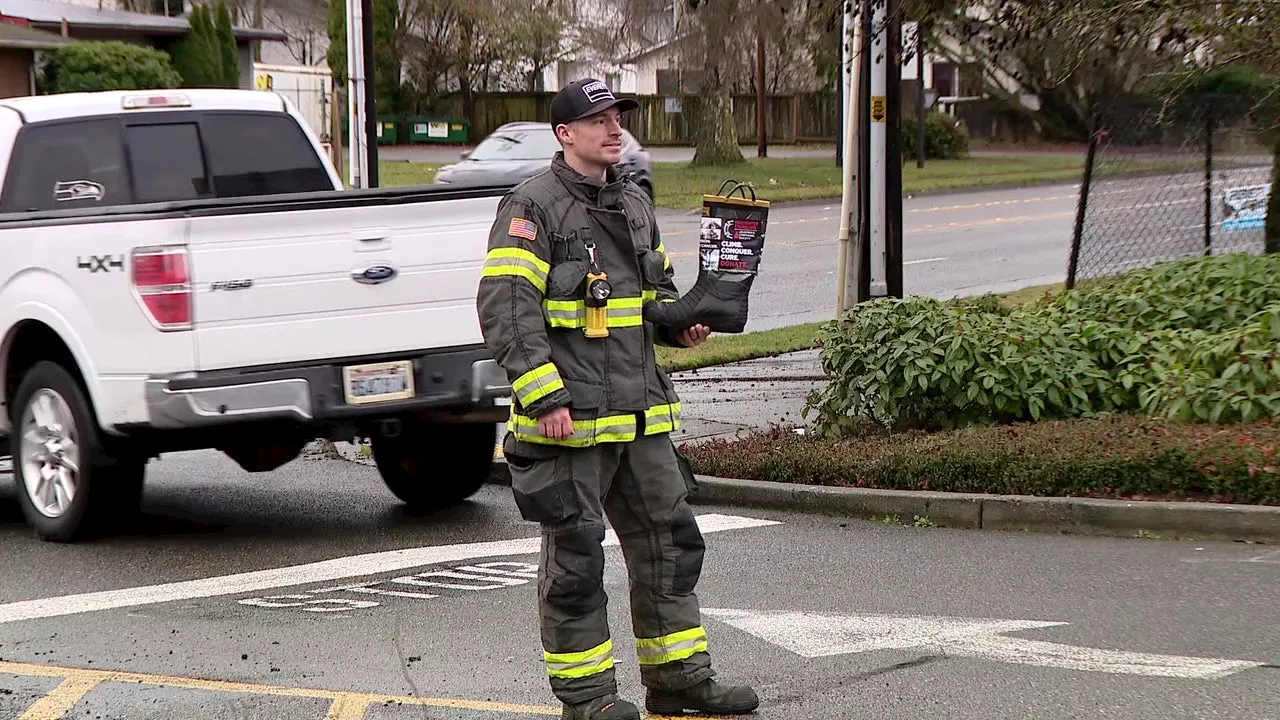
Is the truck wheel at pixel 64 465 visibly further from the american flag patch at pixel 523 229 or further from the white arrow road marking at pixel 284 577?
the american flag patch at pixel 523 229

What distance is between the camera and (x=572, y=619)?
4.98 metres

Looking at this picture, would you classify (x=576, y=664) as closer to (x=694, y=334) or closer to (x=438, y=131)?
(x=694, y=334)

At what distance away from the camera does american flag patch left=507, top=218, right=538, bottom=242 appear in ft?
16.4

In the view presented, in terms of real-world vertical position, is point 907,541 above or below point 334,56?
below

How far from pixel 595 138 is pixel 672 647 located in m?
1.55

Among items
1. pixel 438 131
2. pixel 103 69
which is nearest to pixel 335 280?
pixel 103 69

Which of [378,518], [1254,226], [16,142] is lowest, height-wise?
[378,518]

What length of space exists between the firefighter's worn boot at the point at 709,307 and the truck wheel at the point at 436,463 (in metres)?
3.66

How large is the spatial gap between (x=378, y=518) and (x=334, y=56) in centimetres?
4249

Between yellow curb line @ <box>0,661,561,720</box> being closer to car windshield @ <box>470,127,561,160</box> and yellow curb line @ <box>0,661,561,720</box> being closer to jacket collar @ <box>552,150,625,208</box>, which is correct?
jacket collar @ <box>552,150,625,208</box>

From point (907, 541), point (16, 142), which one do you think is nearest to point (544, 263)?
point (907, 541)

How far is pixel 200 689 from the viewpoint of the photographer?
5.64m

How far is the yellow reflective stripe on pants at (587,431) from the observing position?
496 centimetres

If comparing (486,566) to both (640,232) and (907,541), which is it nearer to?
(907,541)
